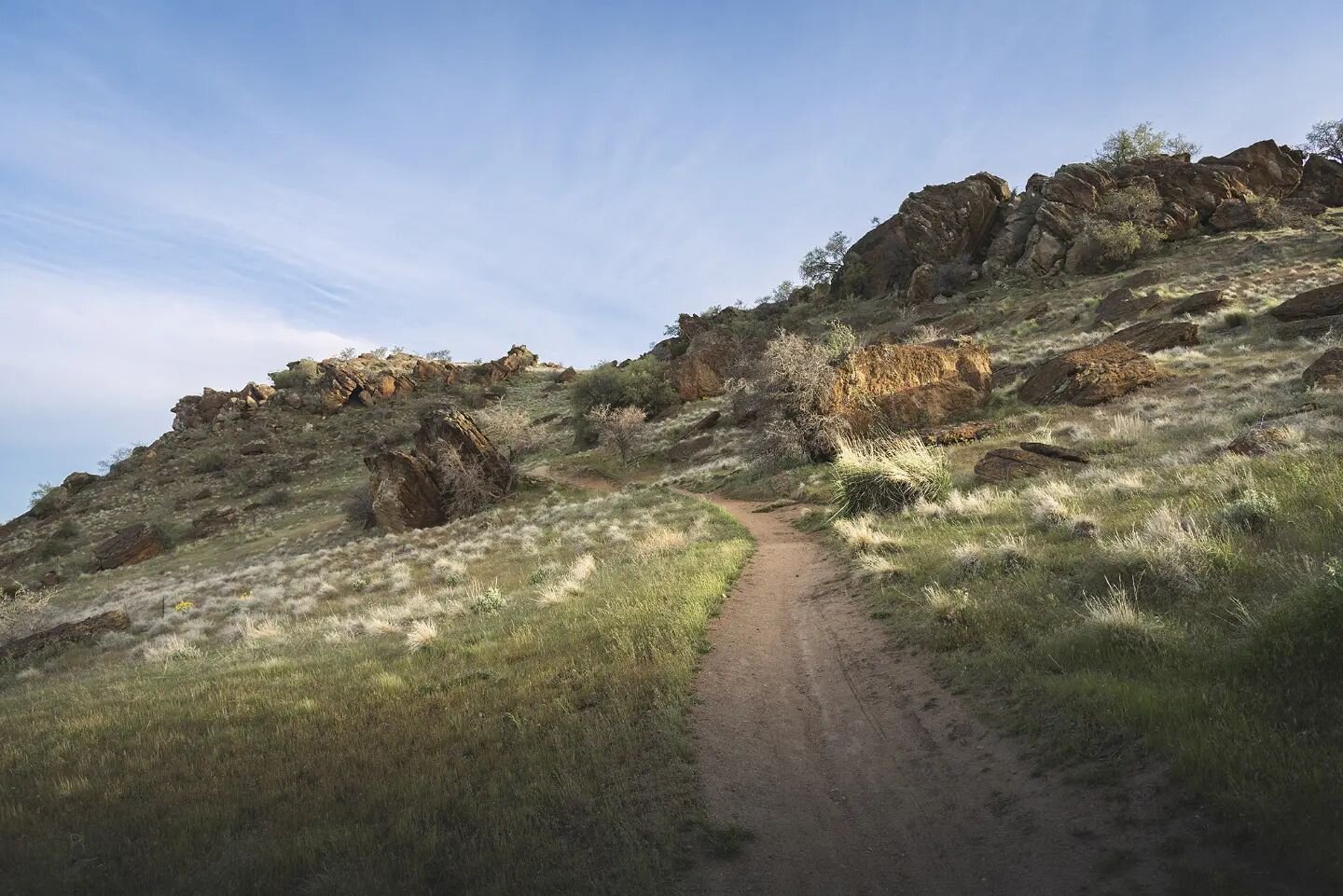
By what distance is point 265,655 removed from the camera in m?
11.2

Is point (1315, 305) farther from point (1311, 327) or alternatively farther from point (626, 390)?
point (626, 390)

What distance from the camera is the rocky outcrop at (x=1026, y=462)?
45.7 ft

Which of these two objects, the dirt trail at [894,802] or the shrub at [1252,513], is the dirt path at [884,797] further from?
the shrub at [1252,513]

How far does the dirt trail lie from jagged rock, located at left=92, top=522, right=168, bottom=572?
→ 52200mm

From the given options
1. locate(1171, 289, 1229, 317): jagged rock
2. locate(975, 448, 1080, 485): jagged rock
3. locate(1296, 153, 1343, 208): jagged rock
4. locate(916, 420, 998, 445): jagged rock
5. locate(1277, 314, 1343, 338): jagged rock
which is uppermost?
locate(1296, 153, 1343, 208): jagged rock

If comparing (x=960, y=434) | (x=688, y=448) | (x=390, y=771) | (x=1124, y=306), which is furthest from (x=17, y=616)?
(x=1124, y=306)

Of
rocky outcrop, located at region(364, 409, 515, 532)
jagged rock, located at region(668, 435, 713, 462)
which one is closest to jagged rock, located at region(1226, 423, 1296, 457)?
jagged rock, located at region(668, 435, 713, 462)

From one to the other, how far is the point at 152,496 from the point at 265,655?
63655 mm

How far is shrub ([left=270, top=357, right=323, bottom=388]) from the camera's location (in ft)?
275

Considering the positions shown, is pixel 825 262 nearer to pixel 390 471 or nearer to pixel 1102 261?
pixel 1102 261

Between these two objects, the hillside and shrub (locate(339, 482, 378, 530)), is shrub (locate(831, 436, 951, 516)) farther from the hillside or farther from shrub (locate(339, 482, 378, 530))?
shrub (locate(339, 482, 378, 530))

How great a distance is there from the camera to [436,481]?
1411 inches

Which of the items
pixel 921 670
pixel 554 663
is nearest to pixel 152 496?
pixel 554 663

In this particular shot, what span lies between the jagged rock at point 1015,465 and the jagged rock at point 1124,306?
86.3ft
